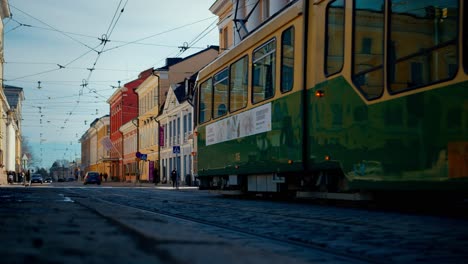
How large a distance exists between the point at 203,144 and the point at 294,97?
8.25 metres

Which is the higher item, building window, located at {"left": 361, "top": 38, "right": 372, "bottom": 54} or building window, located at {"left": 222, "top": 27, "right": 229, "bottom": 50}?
building window, located at {"left": 222, "top": 27, "right": 229, "bottom": 50}

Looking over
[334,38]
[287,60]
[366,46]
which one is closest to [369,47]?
[366,46]

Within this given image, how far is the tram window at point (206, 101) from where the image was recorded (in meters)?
20.8

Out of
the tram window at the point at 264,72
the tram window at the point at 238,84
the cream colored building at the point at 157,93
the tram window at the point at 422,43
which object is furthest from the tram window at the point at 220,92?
the cream colored building at the point at 157,93

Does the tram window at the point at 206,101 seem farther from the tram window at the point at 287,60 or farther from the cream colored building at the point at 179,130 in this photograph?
the cream colored building at the point at 179,130

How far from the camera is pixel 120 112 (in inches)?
3548

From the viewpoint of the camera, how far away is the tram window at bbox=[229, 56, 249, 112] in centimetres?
1709

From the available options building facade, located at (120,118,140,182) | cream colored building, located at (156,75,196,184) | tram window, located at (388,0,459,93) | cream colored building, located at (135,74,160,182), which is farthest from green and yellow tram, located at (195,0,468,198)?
building facade, located at (120,118,140,182)

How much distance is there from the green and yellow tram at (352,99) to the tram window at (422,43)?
0.06ft

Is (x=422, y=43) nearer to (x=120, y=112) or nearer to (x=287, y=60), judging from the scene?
(x=287, y=60)

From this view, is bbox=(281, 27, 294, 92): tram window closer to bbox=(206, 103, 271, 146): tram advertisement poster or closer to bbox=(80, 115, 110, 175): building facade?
bbox=(206, 103, 271, 146): tram advertisement poster

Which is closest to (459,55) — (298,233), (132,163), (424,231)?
(424,231)

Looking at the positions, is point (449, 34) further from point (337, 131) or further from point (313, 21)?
point (313, 21)

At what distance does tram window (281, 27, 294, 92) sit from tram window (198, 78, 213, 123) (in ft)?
20.3
